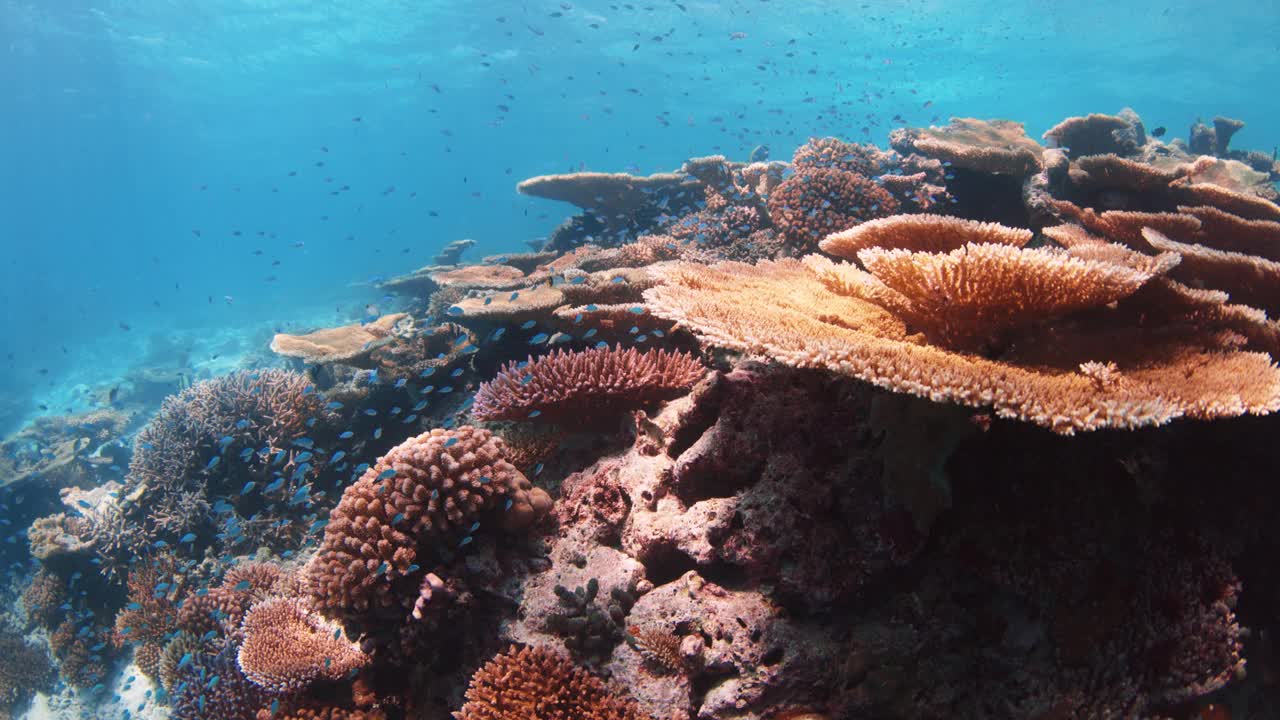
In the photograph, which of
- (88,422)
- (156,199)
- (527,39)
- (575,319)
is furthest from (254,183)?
(575,319)

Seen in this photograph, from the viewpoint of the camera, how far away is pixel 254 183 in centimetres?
13138

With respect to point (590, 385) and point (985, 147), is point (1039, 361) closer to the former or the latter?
A: point (590, 385)

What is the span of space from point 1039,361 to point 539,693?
10.6ft

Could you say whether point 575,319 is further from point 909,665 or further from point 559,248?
point 559,248

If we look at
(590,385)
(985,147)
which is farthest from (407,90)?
(590,385)

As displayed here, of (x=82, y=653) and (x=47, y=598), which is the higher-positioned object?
(x=47, y=598)

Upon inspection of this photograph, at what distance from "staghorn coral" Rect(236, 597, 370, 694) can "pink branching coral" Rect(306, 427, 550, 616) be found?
0.62m

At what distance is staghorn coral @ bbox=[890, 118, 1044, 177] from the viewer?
270 inches

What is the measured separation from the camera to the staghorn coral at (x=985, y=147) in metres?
6.86

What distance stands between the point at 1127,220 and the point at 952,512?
10.5 ft

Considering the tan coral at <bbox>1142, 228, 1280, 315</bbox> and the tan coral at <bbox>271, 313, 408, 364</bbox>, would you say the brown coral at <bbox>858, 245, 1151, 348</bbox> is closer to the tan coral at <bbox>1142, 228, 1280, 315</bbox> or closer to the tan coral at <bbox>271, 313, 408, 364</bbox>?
the tan coral at <bbox>1142, 228, 1280, 315</bbox>

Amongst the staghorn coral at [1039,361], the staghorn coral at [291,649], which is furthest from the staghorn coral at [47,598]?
the staghorn coral at [1039,361]

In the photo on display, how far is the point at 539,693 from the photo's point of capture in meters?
3.18

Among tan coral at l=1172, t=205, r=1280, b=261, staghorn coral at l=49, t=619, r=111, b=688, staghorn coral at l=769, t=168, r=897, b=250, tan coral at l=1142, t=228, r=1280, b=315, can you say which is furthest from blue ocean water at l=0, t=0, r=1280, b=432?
tan coral at l=1142, t=228, r=1280, b=315
